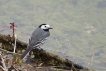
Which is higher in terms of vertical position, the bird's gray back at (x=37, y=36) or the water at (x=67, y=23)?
the water at (x=67, y=23)

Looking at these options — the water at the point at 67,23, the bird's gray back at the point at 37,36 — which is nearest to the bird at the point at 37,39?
the bird's gray back at the point at 37,36

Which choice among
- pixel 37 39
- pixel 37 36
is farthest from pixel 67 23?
pixel 37 39

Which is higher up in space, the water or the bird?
the water

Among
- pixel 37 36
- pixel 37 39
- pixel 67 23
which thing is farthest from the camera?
pixel 67 23

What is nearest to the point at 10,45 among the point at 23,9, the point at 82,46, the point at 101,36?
the point at 82,46

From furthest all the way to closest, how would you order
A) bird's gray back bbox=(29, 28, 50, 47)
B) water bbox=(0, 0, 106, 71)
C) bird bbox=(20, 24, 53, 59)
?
water bbox=(0, 0, 106, 71) < bird's gray back bbox=(29, 28, 50, 47) < bird bbox=(20, 24, 53, 59)

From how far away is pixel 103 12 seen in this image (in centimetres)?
1098

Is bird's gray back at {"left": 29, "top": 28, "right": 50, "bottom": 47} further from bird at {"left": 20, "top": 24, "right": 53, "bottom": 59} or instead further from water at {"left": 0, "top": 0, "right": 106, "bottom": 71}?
water at {"left": 0, "top": 0, "right": 106, "bottom": 71}

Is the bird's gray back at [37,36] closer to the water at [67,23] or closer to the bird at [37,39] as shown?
the bird at [37,39]

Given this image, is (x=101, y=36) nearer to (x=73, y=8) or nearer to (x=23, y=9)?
(x=73, y=8)

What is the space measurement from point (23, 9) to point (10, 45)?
516 cm

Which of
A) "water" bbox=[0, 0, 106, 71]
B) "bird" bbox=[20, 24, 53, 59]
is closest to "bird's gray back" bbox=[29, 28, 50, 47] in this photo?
"bird" bbox=[20, 24, 53, 59]

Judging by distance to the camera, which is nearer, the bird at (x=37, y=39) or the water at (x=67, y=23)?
the bird at (x=37, y=39)

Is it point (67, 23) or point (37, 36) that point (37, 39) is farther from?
point (67, 23)
